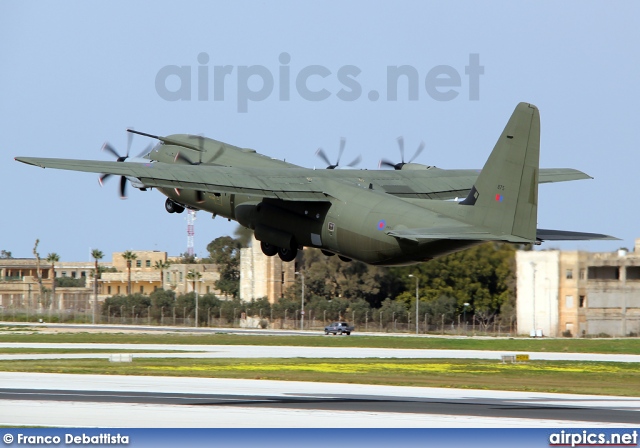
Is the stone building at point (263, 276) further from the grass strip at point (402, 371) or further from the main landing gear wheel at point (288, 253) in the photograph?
the main landing gear wheel at point (288, 253)

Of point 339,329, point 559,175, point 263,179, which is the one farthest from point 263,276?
point 263,179

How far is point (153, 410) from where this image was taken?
3819cm

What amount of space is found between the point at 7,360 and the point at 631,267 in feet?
252

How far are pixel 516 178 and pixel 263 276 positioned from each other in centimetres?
11064

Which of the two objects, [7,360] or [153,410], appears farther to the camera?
[7,360]

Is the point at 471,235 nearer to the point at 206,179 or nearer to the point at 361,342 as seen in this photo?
the point at 206,179

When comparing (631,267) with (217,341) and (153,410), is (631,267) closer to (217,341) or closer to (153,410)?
(217,341)

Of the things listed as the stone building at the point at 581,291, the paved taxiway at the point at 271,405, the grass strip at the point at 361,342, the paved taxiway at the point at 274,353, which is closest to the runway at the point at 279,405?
the paved taxiway at the point at 271,405

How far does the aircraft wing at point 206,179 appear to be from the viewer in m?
48.9

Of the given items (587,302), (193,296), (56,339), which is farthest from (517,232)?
(193,296)

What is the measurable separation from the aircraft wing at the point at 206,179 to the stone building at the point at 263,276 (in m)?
97.9

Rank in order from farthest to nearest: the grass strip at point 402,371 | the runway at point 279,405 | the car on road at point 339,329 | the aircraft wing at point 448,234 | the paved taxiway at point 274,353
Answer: the car on road at point 339,329 < the paved taxiway at point 274,353 < the grass strip at point 402,371 < the aircraft wing at point 448,234 < the runway at point 279,405

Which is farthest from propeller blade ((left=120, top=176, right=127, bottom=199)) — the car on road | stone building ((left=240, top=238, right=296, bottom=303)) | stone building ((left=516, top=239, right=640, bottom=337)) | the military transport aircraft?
stone building ((left=240, top=238, right=296, bottom=303))

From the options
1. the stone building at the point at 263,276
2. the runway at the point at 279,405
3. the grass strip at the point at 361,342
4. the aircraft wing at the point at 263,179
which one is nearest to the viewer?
the runway at the point at 279,405
